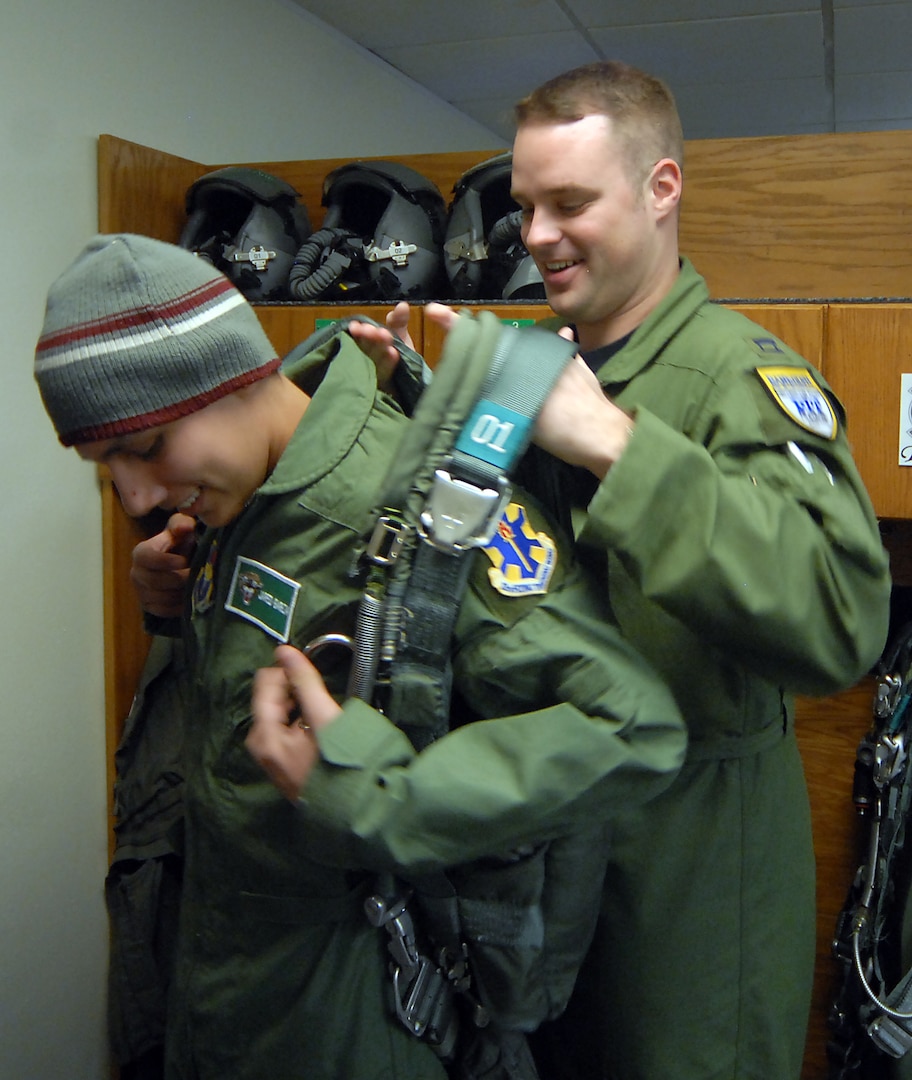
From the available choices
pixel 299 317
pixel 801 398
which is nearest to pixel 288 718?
pixel 801 398

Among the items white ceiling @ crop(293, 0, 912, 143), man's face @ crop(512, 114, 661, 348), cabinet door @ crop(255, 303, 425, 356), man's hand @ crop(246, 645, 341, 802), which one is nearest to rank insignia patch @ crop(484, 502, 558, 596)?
man's hand @ crop(246, 645, 341, 802)

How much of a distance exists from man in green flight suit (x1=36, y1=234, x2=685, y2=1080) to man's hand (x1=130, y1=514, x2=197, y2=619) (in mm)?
150

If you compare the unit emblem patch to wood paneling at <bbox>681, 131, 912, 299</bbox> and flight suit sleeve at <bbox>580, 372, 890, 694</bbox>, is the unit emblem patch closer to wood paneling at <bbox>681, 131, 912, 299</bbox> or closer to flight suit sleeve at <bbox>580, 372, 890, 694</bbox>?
flight suit sleeve at <bbox>580, 372, 890, 694</bbox>

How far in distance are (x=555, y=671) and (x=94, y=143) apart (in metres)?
1.82

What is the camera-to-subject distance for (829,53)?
134 inches

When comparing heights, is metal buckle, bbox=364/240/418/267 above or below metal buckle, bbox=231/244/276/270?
above

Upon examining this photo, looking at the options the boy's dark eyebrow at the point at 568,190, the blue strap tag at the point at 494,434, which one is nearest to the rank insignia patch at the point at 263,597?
the blue strap tag at the point at 494,434

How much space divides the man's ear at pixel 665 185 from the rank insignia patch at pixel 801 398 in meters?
0.30

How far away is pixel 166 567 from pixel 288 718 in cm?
37

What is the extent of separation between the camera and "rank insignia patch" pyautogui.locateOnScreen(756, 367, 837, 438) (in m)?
0.98

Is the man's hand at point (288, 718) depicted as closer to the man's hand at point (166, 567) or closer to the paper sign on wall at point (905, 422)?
the man's hand at point (166, 567)

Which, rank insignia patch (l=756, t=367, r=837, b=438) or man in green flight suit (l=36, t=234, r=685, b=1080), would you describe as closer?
man in green flight suit (l=36, t=234, r=685, b=1080)

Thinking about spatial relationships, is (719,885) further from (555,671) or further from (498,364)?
(498,364)

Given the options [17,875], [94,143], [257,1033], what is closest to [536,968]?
[257,1033]
